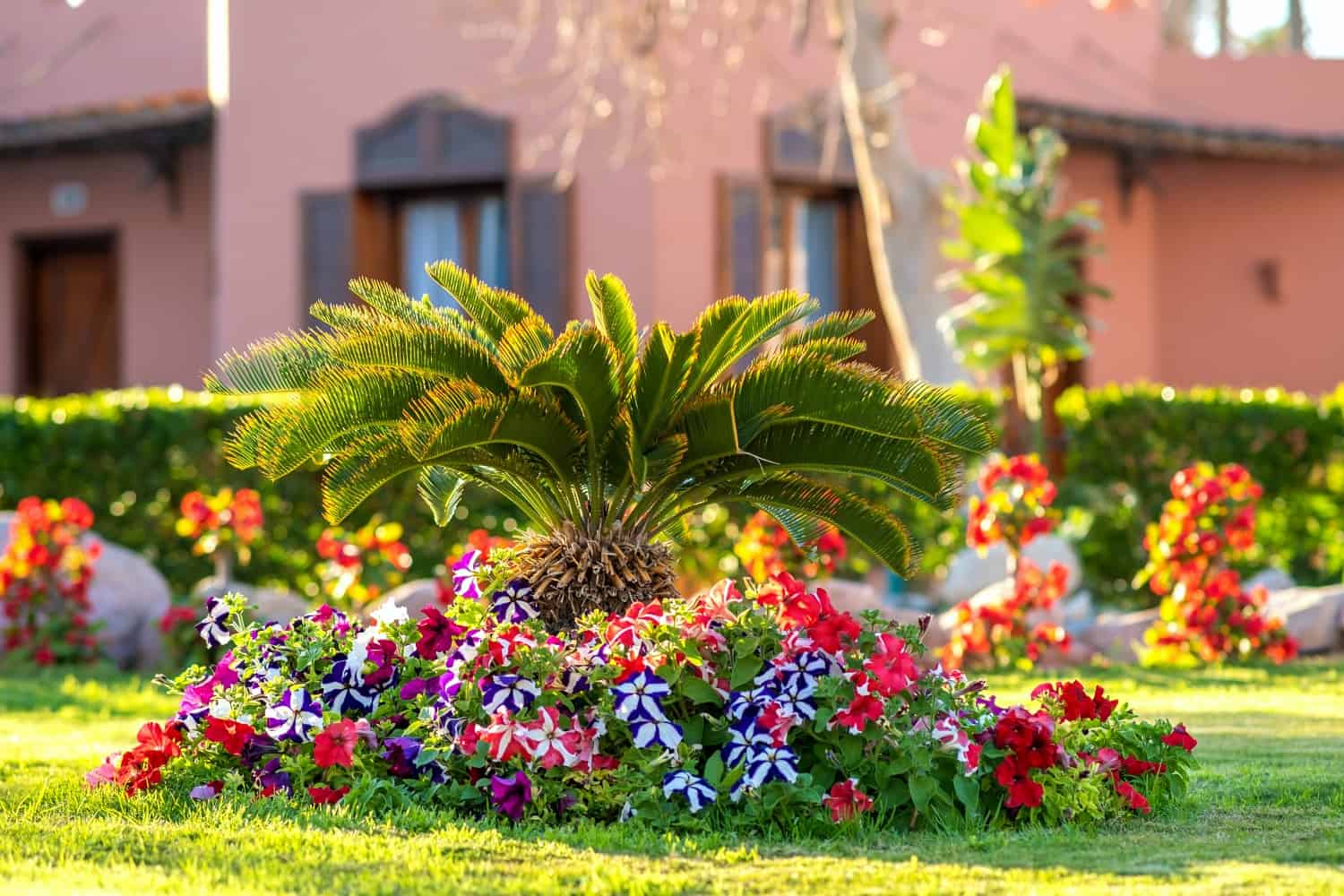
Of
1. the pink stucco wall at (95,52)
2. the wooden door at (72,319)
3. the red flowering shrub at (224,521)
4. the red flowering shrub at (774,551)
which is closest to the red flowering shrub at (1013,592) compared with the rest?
the red flowering shrub at (774,551)

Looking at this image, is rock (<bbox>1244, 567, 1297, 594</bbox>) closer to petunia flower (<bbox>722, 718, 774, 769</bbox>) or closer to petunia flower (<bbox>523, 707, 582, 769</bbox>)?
petunia flower (<bbox>722, 718, 774, 769</bbox>)

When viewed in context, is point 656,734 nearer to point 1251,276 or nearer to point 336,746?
point 336,746

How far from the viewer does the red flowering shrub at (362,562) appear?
34.6 ft

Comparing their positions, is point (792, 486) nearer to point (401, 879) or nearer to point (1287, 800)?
point (1287, 800)

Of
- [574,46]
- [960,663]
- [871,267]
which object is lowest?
[960,663]

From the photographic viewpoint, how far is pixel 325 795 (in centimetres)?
562

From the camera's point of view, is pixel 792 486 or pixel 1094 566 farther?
pixel 1094 566

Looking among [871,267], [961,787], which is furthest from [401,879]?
[871,267]

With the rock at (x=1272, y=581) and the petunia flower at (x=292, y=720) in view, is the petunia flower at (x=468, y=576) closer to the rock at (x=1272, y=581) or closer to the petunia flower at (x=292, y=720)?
the petunia flower at (x=292, y=720)

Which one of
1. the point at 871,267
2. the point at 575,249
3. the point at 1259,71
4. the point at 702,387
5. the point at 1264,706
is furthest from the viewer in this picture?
the point at 1259,71

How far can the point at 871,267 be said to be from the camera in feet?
51.6

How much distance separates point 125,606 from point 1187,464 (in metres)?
6.62

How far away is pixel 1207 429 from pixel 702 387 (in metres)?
6.16

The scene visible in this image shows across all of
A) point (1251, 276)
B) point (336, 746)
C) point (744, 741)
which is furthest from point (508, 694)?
point (1251, 276)
